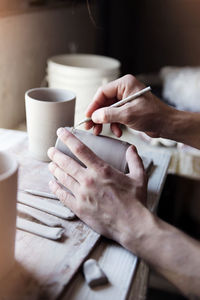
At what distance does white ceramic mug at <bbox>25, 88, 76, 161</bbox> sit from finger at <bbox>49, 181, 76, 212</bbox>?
167mm

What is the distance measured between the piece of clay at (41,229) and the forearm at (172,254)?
0.11 meters

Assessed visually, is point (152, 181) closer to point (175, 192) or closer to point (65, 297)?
point (65, 297)

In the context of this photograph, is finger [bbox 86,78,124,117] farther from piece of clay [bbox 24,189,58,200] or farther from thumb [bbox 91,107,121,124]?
piece of clay [bbox 24,189,58,200]

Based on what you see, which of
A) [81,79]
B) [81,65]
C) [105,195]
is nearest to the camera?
[105,195]

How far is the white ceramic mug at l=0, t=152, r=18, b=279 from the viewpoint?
40 centimetres

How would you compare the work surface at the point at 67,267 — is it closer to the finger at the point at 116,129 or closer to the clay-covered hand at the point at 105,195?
the clay-covered hand at the point at 105,195

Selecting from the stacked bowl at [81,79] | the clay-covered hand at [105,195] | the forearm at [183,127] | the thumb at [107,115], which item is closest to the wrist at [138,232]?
the clay-covered hand at [105,195]

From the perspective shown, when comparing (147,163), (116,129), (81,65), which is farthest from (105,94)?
(81,65)

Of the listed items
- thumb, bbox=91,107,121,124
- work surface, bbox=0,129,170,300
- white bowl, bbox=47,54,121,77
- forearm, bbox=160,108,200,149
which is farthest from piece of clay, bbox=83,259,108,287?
white bowl, bbox=47,54,121,77

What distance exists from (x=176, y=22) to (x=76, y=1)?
808 mm

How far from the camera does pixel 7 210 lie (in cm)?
41

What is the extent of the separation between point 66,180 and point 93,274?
19cm

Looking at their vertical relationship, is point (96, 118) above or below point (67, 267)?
above

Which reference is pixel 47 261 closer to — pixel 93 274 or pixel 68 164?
pixel 93 274
